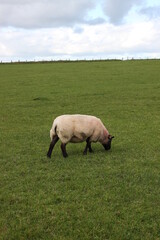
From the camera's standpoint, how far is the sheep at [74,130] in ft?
31.7

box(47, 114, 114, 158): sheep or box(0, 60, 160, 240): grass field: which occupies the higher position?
box(47, 114, 114, 158): sheep

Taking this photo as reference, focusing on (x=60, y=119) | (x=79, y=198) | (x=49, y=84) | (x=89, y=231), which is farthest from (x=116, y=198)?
(x=49, y=84)

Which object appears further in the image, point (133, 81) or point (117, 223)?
point (133, 81)

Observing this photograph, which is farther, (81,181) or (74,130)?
(74,130)

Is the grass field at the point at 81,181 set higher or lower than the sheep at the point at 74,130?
lower

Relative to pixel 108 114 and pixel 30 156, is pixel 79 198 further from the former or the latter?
pixel 108 114

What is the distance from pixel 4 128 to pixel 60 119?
549 centimetres

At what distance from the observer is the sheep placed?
965 cm

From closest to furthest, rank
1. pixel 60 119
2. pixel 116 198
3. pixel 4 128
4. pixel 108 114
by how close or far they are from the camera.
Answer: pixel 116 198, pixel 60 119, pixel 4 128, pixel 108 114

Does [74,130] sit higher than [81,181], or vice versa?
[74,130]

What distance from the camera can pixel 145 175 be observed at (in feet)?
27.4

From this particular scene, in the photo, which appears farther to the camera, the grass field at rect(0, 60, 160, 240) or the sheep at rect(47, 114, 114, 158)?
the sheep at rect(47, 114, 114, 158)

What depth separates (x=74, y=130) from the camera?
32.1 feet

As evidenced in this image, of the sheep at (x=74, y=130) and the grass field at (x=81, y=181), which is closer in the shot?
the grass field at (x=81, y=181)
